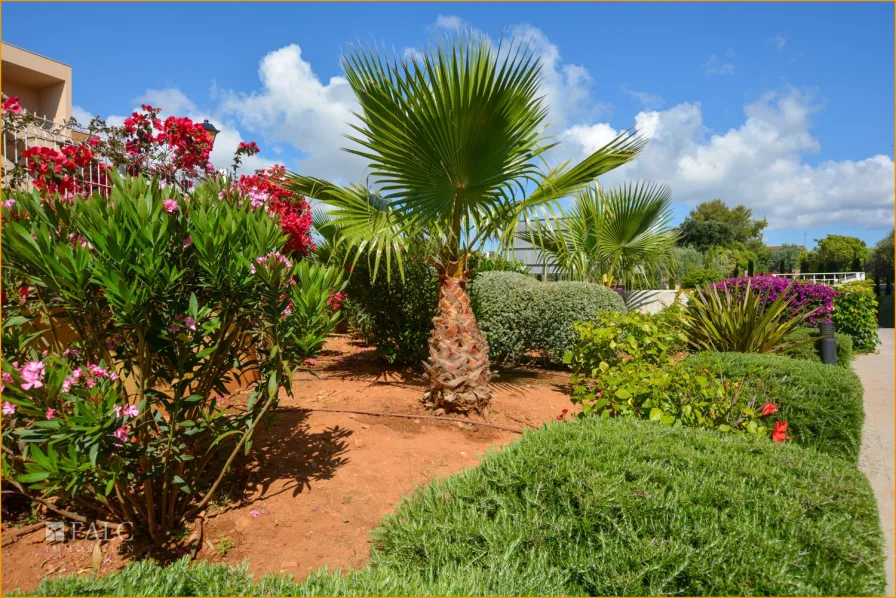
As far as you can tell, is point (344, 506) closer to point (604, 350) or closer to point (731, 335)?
point (604, 350)

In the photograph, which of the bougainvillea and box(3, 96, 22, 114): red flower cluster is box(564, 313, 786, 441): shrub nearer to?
the bougainvillea

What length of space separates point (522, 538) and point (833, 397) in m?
3.72

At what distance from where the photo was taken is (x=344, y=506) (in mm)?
3379

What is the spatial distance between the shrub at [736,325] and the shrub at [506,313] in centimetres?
227

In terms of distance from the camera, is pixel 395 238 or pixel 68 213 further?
pixel 395 238

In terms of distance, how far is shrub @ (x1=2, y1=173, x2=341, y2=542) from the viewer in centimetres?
234

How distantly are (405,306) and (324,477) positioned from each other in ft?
12.6

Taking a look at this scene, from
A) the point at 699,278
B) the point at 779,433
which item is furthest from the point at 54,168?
the point at 699,278

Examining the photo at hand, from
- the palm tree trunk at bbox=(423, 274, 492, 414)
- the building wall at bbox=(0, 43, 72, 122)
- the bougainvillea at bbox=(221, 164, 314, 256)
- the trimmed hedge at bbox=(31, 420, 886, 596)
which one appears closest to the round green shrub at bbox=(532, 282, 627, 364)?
the palm tree trunk at bbox=(423, 274, 492, 414)

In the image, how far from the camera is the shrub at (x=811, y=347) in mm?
7989

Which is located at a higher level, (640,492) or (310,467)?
(640,492)

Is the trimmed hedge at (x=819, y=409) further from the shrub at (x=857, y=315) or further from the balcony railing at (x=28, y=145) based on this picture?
the shrub at (x=857, y=315)

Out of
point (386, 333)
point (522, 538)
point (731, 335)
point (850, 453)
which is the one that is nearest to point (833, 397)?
point (850, 453)

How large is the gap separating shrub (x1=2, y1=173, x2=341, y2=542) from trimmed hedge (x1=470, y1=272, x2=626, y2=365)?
16.5 feet
